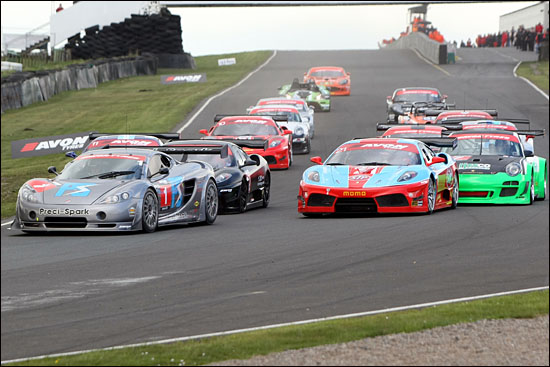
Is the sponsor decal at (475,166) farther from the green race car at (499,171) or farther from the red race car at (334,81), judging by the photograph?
the red race car at (334,81)

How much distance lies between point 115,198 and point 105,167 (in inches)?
36.5

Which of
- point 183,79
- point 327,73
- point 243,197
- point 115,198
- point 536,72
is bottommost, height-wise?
point 536,72

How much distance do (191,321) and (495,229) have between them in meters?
6.29

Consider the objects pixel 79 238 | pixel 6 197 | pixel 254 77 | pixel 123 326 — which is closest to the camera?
pixel 123 326

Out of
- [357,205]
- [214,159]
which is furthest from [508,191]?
[214,159]

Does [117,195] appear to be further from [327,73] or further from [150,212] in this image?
[327,73]

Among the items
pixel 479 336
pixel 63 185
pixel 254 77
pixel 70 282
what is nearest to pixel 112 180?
pixel 63 185

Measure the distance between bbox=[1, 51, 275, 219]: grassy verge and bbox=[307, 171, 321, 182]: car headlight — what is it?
23.3 feet

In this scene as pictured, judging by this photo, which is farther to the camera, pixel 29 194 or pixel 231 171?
pixel 231 171

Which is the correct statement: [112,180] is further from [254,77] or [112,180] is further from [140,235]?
[254,77]

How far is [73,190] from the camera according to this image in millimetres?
13172

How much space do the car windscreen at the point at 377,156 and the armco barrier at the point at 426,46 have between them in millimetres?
50750

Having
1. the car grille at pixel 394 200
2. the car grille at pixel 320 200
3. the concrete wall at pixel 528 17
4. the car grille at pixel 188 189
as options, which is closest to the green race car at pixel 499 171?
the car grille at pixel 394 200

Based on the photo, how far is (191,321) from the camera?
812 cm
